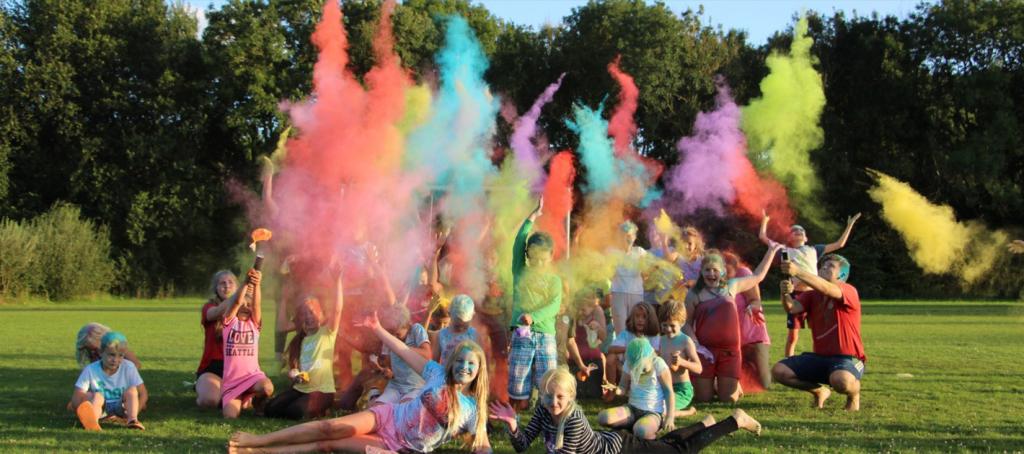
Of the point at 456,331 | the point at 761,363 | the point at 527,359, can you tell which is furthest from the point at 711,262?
the point at 456,331

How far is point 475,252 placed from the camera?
37.3 feet

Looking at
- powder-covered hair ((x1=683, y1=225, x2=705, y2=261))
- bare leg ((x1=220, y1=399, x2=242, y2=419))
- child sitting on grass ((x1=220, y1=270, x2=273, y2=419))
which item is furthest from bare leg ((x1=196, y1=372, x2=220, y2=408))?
powder-covered hair ((x1=683, y1=225, x2=705, y2=261))

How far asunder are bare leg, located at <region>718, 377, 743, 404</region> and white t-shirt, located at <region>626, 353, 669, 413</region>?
2310mm

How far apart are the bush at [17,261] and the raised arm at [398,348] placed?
29930mm

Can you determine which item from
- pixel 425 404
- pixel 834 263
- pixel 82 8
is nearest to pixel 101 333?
pixel 425 404

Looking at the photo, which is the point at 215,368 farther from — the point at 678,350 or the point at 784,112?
the point at 784,112

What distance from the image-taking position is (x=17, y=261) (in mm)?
33625

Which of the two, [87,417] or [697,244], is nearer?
[87,417]

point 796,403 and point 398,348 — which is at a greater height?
point 398,348

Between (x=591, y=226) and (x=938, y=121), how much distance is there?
25091 mm

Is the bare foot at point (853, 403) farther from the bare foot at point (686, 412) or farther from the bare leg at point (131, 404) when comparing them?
the bare leg at point (131, 404)

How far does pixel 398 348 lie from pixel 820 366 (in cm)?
429

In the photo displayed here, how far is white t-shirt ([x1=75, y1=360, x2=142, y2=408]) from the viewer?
28.0ft

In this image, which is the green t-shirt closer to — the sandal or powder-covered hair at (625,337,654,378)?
the sandal
